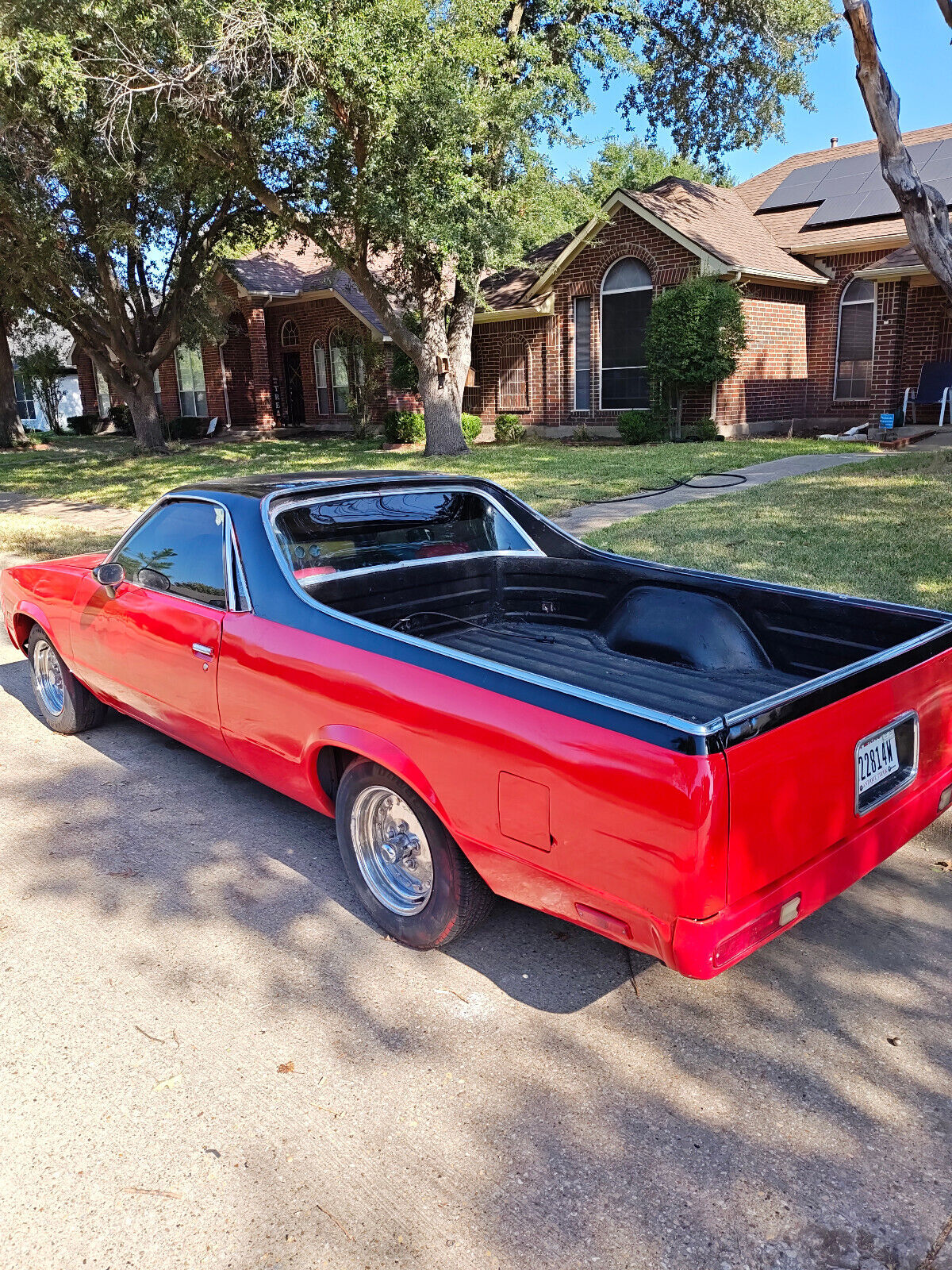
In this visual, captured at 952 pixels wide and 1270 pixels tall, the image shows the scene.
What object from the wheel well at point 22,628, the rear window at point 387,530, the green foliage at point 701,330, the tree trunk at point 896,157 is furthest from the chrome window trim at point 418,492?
the green foliage at point 701,330

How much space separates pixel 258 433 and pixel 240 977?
28419 millimetres

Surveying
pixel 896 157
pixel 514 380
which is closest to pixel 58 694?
pixel 896 157

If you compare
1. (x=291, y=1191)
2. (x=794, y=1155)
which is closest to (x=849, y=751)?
(x=794, y=1155)

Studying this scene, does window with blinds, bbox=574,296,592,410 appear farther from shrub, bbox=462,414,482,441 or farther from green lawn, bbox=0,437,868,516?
shrub, bbox=462,414,482,441

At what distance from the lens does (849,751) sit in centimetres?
277

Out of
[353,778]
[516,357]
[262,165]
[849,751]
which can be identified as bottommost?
[353,778]

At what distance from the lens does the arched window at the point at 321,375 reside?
28891mm

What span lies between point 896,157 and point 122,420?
33.3m

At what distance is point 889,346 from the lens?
19172 millimetres

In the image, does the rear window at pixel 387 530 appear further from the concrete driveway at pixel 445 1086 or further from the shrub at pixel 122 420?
the shrub at pixel 122 420

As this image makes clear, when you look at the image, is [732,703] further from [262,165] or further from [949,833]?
[262,165]

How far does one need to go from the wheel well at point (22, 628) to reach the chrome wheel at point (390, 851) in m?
3.09

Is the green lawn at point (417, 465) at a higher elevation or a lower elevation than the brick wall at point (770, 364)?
lower

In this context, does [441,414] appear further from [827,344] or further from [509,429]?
[827,344]
